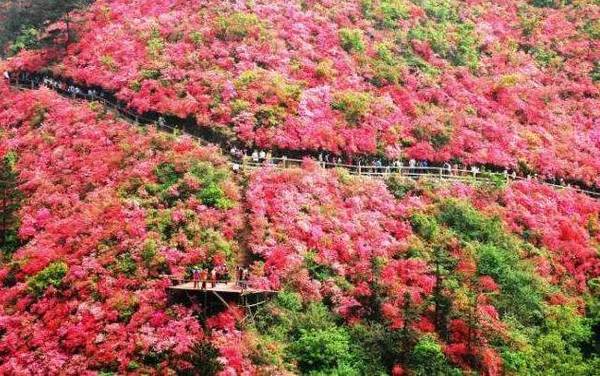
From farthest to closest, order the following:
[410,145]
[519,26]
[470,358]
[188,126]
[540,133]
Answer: [519,26]
[540,133]
[410,145]
[188,126]
[470,358]

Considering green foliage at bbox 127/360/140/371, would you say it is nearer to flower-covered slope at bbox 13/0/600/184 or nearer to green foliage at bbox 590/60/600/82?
flower-covered slope at bbox 13/0/600/184

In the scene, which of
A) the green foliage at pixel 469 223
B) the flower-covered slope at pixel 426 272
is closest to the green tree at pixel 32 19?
the flower-covered slope at pixel 426 272

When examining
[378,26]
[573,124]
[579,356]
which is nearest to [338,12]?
[378,26]

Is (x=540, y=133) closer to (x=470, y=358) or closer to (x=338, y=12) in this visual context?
(x=338, y=12)

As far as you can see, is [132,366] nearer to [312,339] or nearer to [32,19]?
[312,339]

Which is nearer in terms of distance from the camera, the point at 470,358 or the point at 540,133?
the point at 470,358

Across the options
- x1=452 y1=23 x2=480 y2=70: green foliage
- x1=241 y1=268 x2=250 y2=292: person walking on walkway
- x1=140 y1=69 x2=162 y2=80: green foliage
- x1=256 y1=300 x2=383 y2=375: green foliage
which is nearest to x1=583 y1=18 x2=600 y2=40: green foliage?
x1=452 y1=23 x2=480 y2=70: green foliage

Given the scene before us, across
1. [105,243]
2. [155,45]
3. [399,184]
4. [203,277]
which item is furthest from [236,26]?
[203,277]
